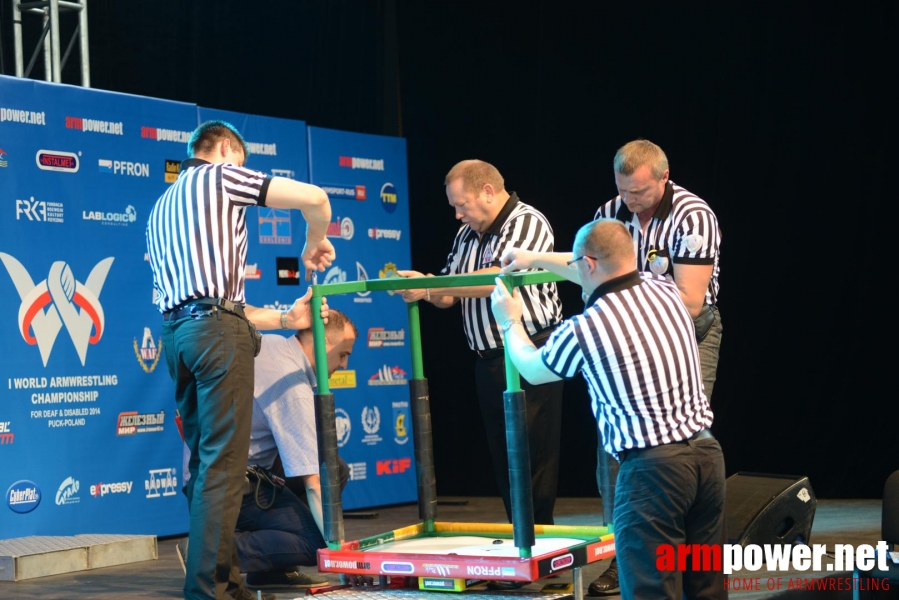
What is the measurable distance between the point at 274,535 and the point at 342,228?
3014 millimetres

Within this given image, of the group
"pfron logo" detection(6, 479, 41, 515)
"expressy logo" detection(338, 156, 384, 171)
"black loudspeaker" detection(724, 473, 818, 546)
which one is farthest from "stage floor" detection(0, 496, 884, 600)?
"expressy logo" detection(338, 156, 384, 171)

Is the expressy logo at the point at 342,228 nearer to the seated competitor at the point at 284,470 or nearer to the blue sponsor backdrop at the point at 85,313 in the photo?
the blue sponsor backdrop at the point at 85,313

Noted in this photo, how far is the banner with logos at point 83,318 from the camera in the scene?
5.31m

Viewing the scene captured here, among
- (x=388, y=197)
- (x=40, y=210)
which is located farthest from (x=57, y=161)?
(x=388, y=197)

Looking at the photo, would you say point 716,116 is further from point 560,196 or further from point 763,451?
point 763,451

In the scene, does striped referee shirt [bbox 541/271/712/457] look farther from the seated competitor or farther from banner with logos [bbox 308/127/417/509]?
banner with logos [bbox 308/127/417/509]

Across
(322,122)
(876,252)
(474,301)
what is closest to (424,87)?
(322,122)

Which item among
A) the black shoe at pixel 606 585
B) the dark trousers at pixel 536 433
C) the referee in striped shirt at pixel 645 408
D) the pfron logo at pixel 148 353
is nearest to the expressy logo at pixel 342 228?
the pfron logo at pixel 148 353

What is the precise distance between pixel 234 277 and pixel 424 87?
4.33 metres

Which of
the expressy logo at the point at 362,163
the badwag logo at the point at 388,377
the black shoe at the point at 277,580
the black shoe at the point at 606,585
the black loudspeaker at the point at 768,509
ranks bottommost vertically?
the black shoe at the point at 606,585

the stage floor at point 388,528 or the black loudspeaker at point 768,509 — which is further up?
the black loudspeaker at point 768,509

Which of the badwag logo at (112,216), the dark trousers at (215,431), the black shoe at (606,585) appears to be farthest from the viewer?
the badwag logo at (112,216)

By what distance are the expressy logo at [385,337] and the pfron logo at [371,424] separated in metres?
0.39

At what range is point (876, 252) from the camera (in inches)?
251
